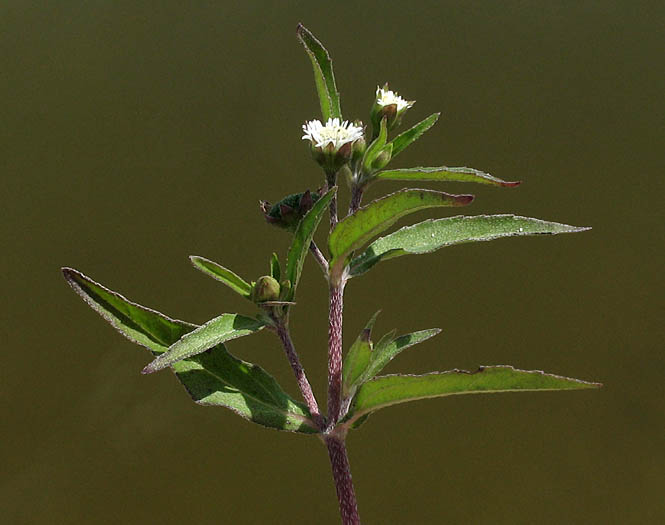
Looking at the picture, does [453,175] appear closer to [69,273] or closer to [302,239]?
[302,239]

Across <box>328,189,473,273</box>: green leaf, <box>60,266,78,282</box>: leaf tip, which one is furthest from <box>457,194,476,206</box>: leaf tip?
<box>60,266,78,282</box>: leaf tip

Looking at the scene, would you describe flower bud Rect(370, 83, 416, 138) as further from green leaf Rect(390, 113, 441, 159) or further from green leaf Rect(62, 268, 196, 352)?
green leaf Rect(62, 268, 196, 352)

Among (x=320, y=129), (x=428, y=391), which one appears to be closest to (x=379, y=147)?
(x=320, y=129)

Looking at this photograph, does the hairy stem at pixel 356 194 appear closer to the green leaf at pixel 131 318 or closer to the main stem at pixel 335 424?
the main stem at pixel 335 424

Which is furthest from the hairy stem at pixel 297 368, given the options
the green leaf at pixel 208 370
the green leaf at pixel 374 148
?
the green leaf at pixel 374 148

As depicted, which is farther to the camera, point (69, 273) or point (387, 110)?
point (387, 110)

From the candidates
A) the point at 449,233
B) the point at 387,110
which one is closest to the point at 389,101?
the point at 387,110

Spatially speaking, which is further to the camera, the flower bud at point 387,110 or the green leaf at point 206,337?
the flower bud at point 387,110
